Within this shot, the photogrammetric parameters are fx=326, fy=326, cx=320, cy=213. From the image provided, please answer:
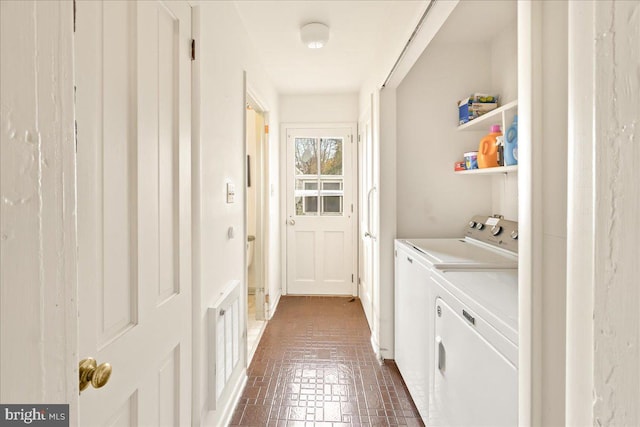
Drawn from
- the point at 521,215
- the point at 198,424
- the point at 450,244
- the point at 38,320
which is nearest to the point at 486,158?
the point at 450,244

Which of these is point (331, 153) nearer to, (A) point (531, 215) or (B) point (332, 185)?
(B) point (332, 185)

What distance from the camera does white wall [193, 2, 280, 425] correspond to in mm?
1399

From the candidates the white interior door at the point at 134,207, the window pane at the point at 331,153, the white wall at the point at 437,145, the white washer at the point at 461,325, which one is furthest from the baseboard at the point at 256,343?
the window pane at the point at 331,153

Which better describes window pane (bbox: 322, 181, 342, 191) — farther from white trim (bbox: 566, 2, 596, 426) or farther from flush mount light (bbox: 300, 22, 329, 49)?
white trim (bbox: 566, 2, 596, 426)

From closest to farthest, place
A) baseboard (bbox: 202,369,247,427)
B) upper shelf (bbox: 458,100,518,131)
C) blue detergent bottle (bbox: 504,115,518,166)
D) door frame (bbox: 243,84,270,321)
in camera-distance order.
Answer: baseboard (bbox: 202,369,247,427) < blue detergent bottle (bbox: 504,115,518,166) < upper shelf (bbox: 458,100,518,131) < door frame (bbox: 243,84,270,321)

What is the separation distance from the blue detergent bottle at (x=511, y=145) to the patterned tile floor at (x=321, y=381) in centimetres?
156

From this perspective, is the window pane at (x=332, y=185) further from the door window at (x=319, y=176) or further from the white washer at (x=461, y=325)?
the white washer at (x=461, y=325)

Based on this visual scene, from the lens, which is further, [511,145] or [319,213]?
[319,213]

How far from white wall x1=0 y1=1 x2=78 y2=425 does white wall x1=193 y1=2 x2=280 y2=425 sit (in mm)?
1014

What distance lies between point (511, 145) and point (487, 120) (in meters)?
0.47

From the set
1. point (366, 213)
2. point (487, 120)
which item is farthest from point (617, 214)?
point (366, 213)

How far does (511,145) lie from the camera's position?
1829 millimetres

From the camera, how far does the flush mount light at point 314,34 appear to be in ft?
7.56

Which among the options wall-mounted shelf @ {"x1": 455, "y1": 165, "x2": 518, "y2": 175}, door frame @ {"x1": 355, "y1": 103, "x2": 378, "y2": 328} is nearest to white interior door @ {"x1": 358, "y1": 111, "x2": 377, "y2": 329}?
door frame @ {"x1": 355, "y1": 103, "x2": 378, "y2": 328}
